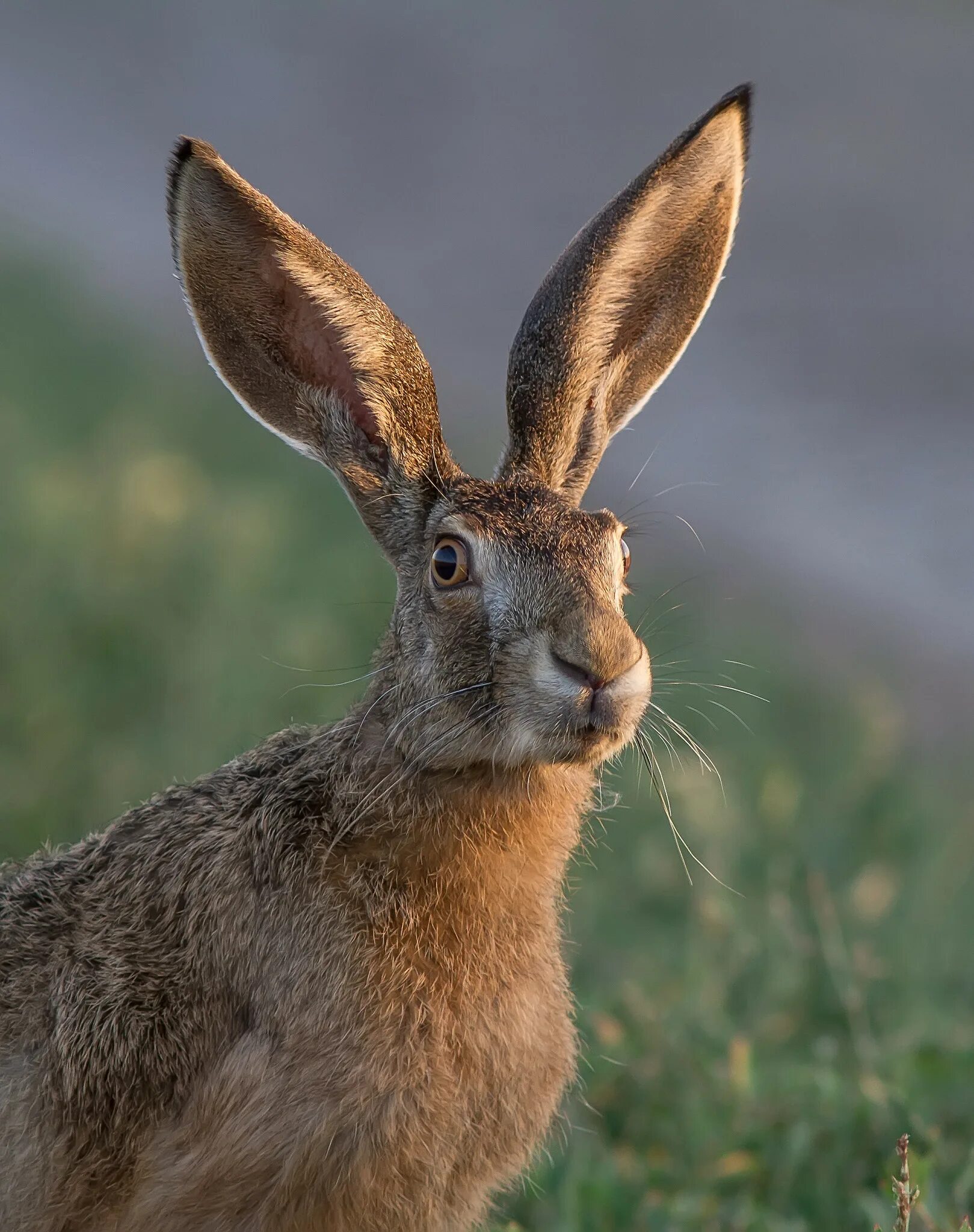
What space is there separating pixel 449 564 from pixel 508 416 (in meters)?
0.69

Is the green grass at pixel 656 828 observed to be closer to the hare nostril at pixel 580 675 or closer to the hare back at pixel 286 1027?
the hare back at pixel 286 1027

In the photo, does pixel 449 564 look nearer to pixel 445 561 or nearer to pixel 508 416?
pixel 445 561

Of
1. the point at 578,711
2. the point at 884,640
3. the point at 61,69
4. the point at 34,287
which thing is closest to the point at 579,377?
the point at 578,711

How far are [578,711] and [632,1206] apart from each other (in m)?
1.68

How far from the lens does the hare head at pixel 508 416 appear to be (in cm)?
395

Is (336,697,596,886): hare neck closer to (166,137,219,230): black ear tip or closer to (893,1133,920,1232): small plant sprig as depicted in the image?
(893,1133,920,1232): small plant sprig

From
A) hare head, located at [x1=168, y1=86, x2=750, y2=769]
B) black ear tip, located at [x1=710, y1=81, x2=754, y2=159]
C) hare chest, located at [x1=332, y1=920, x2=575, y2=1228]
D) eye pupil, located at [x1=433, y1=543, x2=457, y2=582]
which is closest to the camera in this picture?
hare head, located at [x1=168, y1=86, x2=750, y2=769]

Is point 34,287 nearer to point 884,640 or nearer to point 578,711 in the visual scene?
point 884,640

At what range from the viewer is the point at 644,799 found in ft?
23.1

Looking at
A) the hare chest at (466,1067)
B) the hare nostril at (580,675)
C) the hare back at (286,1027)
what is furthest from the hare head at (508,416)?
the hare chest at (466,1067)

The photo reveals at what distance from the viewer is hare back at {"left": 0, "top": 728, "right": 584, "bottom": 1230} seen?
4.03m

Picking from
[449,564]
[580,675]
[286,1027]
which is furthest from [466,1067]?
[449,564]

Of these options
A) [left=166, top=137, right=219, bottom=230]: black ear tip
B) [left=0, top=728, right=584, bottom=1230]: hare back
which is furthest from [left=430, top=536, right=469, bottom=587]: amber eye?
[left=166, top=137, right=219, bottom=230]: black ear tip

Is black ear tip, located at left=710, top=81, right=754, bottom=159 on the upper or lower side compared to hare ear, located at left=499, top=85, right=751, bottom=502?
upper
